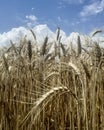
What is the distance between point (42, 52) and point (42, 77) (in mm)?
276

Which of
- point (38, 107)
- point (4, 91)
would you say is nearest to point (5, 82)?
point (4, 91)

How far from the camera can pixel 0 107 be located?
303cm

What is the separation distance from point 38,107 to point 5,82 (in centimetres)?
129

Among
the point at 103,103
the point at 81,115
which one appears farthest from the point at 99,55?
the point at 81,115

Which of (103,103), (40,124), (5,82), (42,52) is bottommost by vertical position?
(40,124)

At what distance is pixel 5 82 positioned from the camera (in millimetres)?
3207

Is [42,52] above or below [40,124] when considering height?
above

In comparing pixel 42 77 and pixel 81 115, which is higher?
pixel 42 77

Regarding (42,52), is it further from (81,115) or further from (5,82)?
(81,115)

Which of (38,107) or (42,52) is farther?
(42,52)

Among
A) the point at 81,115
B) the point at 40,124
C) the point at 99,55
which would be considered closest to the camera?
the point at 81,115

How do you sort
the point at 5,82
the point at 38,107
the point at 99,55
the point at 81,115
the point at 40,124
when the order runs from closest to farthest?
the point at 38,107
the point at 81,115
the point at 99,55
the point at 40,124
the point at 5,82

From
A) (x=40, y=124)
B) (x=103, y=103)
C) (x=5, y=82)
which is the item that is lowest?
(x=40, y=124)

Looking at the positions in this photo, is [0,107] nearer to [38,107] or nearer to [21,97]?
[21,97]
